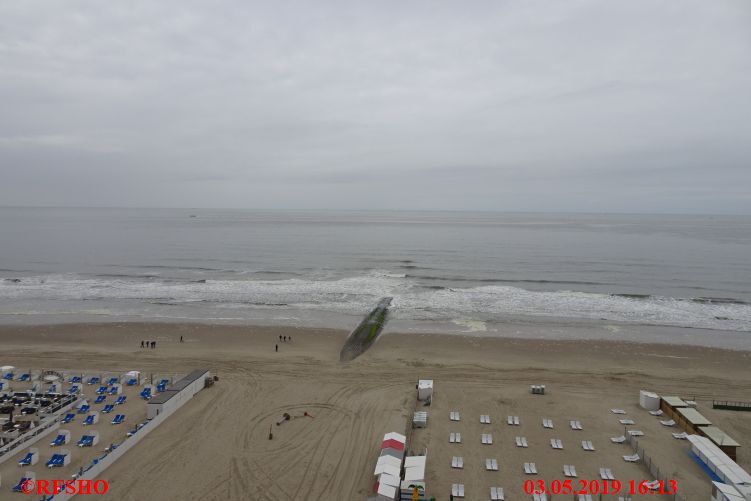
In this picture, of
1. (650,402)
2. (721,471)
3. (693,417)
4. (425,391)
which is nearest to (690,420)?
(693,417)

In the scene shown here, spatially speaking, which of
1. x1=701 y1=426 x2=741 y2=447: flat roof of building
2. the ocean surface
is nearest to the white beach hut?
x1=701 y1=426 x2=741 y2=447: flat roof of building

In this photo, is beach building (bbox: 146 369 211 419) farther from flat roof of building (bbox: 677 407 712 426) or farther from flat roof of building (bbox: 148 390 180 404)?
flat roof of building (bbox: 677 407 712 426)

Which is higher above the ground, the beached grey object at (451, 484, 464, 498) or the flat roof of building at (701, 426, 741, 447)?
the flat roof of building at (701, 426, 741, 447)

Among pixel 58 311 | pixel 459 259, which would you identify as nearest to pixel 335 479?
Answer: pixel 58 311

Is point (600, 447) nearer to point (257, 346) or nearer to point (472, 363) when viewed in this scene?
point (472, 363)

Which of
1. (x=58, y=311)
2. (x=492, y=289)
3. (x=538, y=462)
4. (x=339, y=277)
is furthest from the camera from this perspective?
(x=339, y=277)
